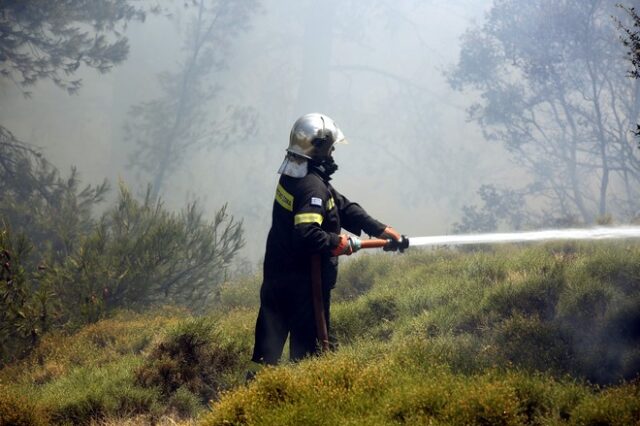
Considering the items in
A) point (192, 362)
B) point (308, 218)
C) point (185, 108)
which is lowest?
point (192, 362)

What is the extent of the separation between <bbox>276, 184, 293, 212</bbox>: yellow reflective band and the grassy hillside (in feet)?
4.19

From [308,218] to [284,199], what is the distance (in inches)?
16.4

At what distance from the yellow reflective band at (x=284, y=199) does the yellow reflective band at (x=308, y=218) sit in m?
0.25

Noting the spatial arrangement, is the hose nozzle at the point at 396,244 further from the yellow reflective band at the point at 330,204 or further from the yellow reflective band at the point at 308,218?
the yellow reflective band at the point at 308,218

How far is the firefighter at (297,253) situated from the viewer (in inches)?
206

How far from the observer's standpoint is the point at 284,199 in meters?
5.34

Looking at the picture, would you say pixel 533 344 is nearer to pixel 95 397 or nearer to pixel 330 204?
pixel 330 204

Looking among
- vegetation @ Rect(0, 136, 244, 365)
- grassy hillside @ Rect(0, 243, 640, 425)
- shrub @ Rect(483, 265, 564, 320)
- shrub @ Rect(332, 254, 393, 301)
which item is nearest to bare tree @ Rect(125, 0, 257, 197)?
vegetation @ Rect(0, 136, 244, 365)

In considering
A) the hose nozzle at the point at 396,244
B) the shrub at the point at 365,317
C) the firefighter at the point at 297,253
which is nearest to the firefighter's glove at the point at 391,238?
the hose nozzle at the point at 396,244

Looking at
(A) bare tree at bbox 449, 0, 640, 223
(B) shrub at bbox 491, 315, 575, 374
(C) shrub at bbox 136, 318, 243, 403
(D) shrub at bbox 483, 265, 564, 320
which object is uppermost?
(A) bare tree at bbox 449, 0, 640, 223

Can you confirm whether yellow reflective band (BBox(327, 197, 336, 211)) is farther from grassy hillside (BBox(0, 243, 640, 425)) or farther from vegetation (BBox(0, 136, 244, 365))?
vegetation (BBox(0, 136, 244, 365))

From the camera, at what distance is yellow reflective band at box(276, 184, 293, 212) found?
5273 millimetres

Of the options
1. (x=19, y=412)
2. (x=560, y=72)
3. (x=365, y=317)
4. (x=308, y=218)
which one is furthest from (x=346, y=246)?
(x=560, y=72)

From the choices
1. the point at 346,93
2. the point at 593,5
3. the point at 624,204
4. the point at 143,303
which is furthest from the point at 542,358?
the point at 346,93
